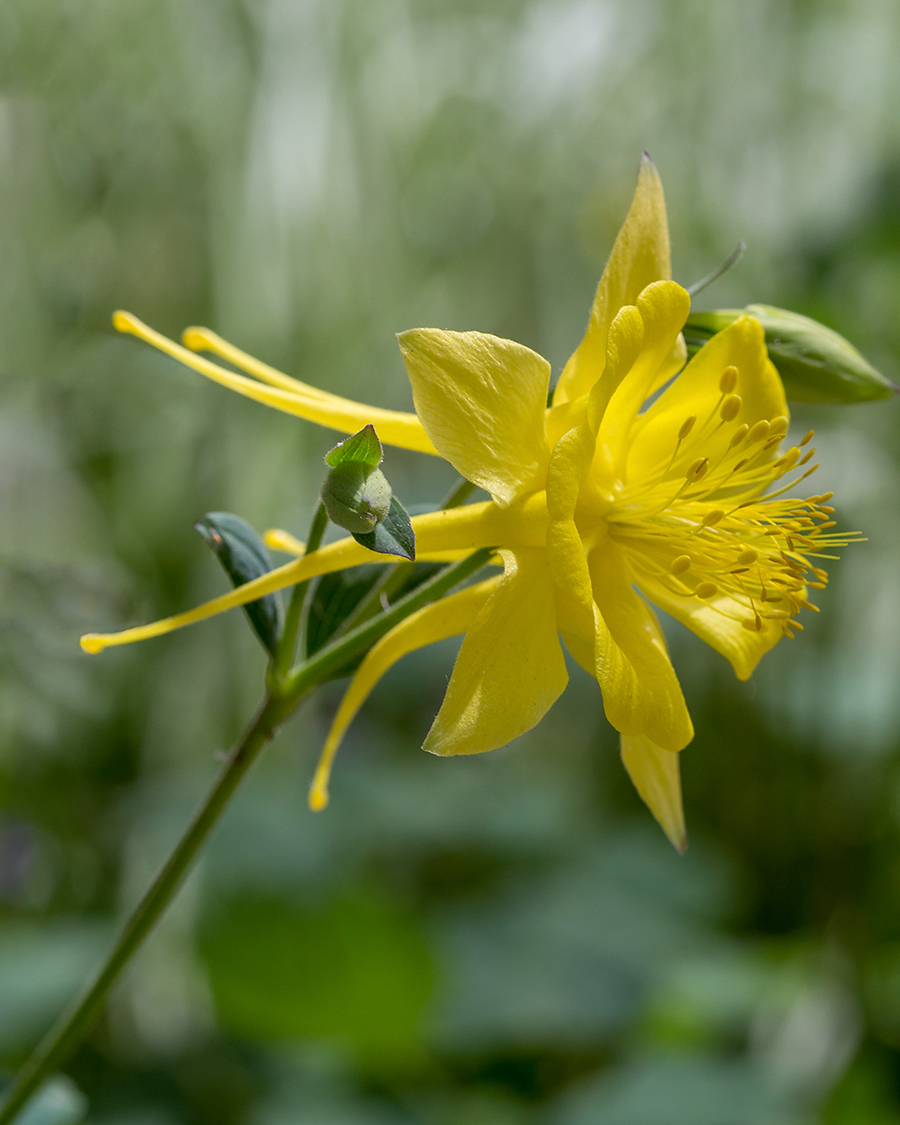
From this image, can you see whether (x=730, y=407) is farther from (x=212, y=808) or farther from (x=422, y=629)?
(x=212, y=808)

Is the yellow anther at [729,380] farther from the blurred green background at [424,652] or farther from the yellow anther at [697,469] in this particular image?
the blurred green background at [424,652]

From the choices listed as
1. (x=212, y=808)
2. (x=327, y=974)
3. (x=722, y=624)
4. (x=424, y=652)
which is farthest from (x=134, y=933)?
(x=424, y=652)

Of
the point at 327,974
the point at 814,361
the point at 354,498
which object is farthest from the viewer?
the point at 327,974

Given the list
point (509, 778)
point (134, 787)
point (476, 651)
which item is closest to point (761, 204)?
point (509, 778)

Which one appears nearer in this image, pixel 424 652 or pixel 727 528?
pixel 727 528

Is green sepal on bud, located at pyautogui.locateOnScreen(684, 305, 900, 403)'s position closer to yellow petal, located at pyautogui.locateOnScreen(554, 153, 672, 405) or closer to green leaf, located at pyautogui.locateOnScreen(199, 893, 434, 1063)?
yellow petal, located at pyautogui.locateOnScreen(554, 153, 672, 405)

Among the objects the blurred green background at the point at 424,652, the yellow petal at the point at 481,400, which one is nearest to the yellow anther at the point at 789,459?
the yellow petal at the point at 481,400

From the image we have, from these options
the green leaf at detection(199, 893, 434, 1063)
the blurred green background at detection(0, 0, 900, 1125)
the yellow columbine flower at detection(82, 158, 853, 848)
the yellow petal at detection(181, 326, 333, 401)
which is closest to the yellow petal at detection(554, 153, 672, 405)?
the yellow columbine flower at detection(82, 158, 853, 848)
